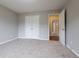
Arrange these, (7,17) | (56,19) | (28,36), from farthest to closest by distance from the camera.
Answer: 1. (56,19)
2. (28,36)
3. (7,17)

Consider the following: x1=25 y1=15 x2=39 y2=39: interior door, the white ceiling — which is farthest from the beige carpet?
x1=25 y1=15 x2=39 y2=39: interior door

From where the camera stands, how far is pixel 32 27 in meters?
8.00

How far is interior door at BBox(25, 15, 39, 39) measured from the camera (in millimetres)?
7844

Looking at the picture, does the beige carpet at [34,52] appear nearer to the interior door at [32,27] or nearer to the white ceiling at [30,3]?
the white ceiling at [30,3]

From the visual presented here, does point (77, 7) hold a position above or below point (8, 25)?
above

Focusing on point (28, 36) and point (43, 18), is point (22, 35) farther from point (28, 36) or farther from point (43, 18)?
point (43, 18)

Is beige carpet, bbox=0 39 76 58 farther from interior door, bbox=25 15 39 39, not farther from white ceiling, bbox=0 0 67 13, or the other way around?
interior door, bbox=25 15 39 39

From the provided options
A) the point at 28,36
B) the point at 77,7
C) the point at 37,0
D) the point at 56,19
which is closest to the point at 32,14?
the point at 28,36

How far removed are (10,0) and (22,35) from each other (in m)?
4.11

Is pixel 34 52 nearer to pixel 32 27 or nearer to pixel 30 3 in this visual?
pixel 30 3

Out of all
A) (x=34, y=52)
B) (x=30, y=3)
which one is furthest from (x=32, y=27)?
(x=34, y=52)

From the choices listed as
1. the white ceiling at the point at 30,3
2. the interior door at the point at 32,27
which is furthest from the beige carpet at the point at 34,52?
the interior door at the point at 32,27

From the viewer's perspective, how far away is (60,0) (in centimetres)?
504

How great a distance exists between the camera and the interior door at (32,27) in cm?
784
